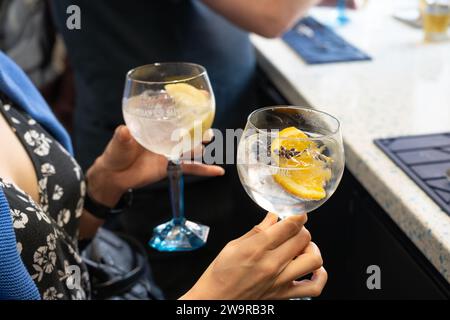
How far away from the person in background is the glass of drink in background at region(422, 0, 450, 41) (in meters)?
0.43

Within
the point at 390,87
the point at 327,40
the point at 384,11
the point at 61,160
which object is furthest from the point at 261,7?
the point at 384,11

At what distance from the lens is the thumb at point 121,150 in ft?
2.68

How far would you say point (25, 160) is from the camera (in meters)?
0.86

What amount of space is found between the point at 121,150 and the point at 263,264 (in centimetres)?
38

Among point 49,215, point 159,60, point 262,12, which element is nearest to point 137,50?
point 159,60

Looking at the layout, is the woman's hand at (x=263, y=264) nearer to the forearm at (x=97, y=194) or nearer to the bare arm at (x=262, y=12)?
the forearm at (x=97, y=194)

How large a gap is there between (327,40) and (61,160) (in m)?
0.90

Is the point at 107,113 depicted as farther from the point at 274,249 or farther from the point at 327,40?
the point at 274,249

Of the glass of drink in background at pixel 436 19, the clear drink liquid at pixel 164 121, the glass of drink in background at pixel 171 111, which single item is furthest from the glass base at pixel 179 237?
the glass of drink in background at pixel 436 19

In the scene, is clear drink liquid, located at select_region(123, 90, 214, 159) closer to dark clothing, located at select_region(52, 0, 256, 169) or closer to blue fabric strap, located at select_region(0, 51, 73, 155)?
blue fabric strap, located at select_region(0, 51, 73, 155)

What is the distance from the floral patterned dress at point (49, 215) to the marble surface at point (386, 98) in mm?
476

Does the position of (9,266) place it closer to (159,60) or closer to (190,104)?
(190,104)

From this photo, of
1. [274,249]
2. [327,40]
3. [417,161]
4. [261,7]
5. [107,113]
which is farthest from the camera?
[327,40]

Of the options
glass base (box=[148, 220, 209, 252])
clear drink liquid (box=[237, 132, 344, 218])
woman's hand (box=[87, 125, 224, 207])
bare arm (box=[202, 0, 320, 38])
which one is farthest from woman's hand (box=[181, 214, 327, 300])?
bare arm (box=[202, 0, 320, 38])
